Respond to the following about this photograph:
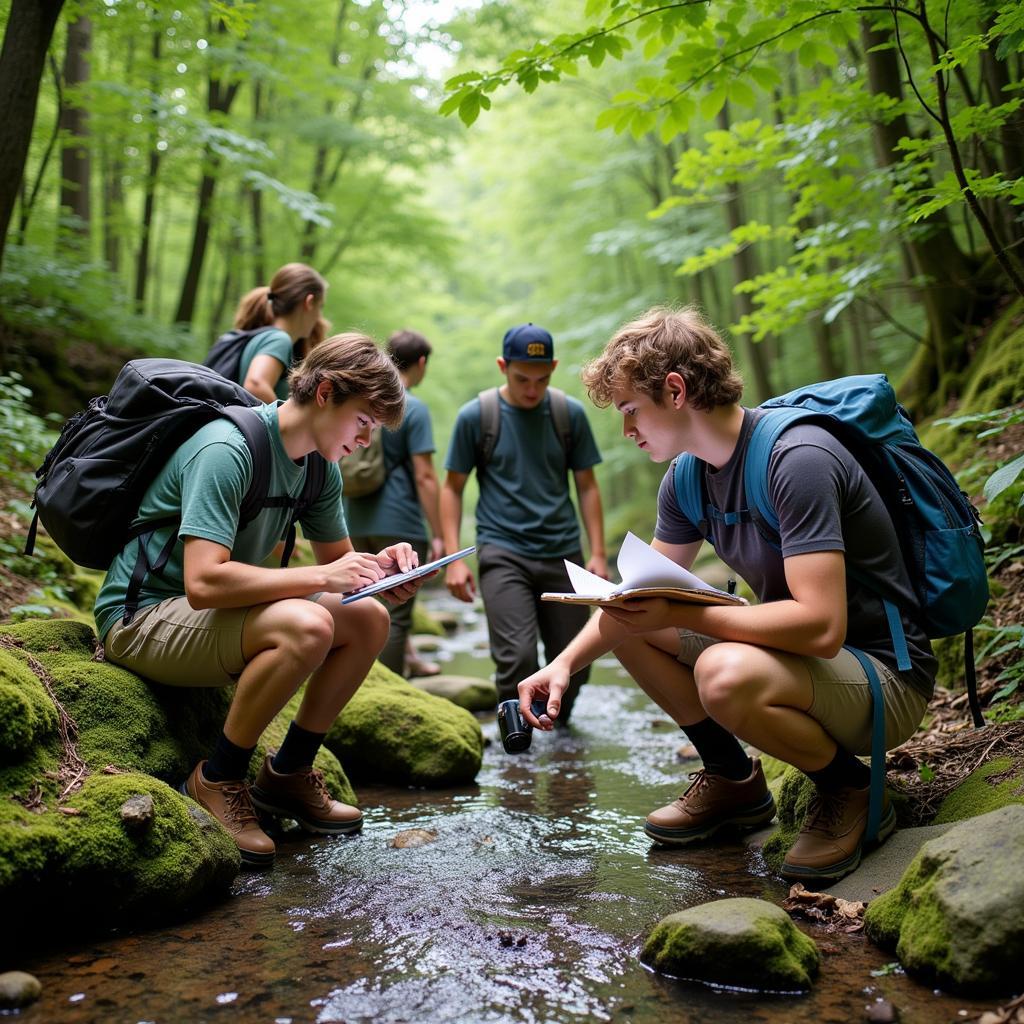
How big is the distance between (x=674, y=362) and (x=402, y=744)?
249 centimetres

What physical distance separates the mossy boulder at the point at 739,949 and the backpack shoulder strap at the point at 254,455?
78.9 inches

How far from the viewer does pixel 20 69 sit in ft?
14.0

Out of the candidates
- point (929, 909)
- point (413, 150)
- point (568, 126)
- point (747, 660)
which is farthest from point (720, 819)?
point (568, 126)

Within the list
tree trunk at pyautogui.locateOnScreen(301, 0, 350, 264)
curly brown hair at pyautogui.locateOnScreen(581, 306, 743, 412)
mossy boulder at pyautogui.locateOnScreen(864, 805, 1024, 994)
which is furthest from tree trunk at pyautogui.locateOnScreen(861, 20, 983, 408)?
tree trunk at pyautogui.locateOnScreen(301, 0, 350, 264)

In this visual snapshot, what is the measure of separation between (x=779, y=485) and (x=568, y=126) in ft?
52.9

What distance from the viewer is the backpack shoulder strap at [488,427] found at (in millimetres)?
5574

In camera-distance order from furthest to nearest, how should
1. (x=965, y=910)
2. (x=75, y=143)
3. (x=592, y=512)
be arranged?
(x=75, y=143) < (x=592, y=512) < (x=965, y=910)

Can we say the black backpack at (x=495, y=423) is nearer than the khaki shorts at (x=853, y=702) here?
No

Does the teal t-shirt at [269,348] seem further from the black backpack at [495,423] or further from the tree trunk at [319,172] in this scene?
the tree trunk at [319,172]

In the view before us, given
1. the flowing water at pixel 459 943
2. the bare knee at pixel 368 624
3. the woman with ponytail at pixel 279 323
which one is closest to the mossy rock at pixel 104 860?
the flowing water at pixel 459 943

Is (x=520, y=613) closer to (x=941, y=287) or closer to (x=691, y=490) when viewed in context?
(x=691, y=490)

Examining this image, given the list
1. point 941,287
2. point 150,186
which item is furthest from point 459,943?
point 150,186

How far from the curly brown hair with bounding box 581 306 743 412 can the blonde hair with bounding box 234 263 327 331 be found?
271 centimetres

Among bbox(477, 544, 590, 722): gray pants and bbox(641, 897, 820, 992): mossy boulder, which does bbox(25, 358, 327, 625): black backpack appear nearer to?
bbox(641, 897, 820, 992): mossy boulder
